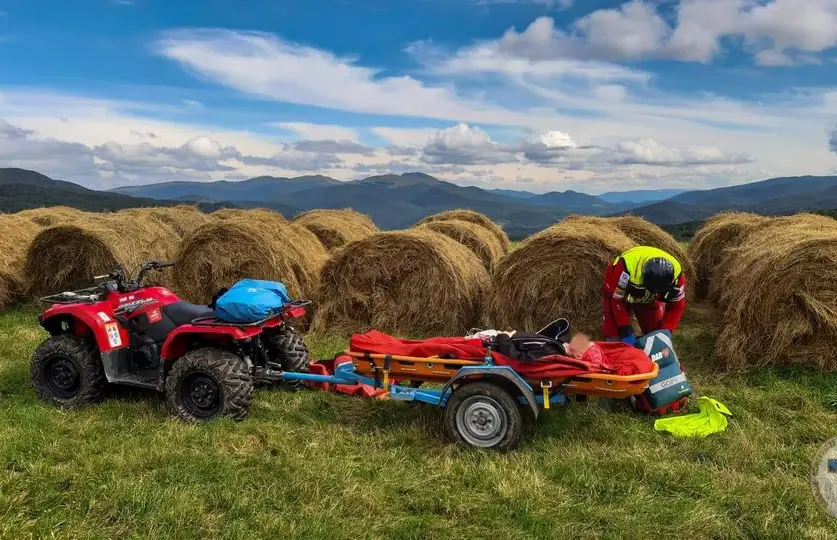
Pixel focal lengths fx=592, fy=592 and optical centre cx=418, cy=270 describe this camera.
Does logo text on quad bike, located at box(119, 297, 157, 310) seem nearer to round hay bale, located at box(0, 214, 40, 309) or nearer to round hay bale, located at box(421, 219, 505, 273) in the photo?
round hay bale, located at box(0, 214, 40, 309)

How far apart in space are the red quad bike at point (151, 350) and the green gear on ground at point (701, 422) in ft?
11.5

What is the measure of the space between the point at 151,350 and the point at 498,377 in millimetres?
3462

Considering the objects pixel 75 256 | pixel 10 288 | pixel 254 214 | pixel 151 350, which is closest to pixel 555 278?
pixel 151 350

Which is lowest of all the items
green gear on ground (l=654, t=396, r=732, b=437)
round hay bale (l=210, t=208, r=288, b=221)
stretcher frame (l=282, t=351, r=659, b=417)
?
green gear on ground (l=654, t=396, r=732, b=437)

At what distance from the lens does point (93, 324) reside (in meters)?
5.59

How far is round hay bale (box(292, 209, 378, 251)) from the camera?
13.8m

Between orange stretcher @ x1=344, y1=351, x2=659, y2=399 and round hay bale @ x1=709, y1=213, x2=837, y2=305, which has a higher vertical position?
round hay bale @ x1=709, y1=213, x2=837, y2=305

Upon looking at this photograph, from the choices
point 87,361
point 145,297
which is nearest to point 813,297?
point 145,297

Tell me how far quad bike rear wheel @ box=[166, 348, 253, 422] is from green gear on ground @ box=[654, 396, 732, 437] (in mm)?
3573

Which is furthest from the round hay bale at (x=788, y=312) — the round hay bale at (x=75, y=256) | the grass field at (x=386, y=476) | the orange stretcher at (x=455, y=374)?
the round hay bale at (x=75, y=256)

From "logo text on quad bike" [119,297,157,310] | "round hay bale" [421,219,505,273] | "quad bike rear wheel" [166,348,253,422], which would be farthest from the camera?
"round hay bale" [421,219,505,273]

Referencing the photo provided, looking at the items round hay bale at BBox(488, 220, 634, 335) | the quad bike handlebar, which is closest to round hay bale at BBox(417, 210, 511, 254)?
round hay bale at BBox(488, 220, 634, 335)

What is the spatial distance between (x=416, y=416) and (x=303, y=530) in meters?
2.00

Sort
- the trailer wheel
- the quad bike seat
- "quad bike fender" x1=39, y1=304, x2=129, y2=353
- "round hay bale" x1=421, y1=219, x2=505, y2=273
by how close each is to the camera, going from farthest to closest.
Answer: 1. "round hay bale" x1=421, y1=219, x2=505, y2=273
2. the quad bike seat
3. "quad bike fender" x1=39, y1=304, x2=129, y2=353
4. the trailer wheel
